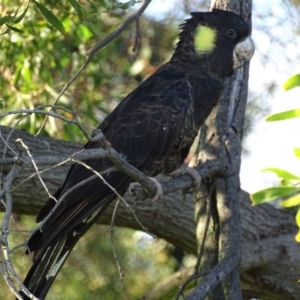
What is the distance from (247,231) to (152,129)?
83 cm

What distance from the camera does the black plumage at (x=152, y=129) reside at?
2.56m

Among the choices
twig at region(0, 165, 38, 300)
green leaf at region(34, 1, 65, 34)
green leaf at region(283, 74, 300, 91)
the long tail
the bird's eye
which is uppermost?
the bird's eye

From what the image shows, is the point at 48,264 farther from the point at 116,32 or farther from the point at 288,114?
the point at 288,114

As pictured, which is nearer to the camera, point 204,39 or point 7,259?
point 7,259

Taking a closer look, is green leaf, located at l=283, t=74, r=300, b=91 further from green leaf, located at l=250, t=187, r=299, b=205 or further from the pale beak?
the pale beak

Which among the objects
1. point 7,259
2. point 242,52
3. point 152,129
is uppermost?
point 242,52

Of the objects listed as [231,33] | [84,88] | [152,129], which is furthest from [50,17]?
[84,88]

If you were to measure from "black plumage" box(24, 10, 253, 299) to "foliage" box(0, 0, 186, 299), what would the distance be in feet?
1.40

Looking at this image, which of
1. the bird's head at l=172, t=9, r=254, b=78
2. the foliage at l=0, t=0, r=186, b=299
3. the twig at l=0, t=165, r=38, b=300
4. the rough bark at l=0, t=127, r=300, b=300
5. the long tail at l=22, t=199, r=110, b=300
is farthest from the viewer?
the foliage at l=0, t=0, r=186, b=299

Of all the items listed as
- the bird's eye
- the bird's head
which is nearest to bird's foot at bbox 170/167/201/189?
the bird's head

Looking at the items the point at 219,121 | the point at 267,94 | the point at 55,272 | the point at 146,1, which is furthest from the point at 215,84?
the point at 267,94

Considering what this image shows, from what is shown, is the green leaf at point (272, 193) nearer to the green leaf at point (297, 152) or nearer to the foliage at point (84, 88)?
the green leaf at point (297, 152)

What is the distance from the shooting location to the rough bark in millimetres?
3260

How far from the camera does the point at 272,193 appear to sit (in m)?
2.07
